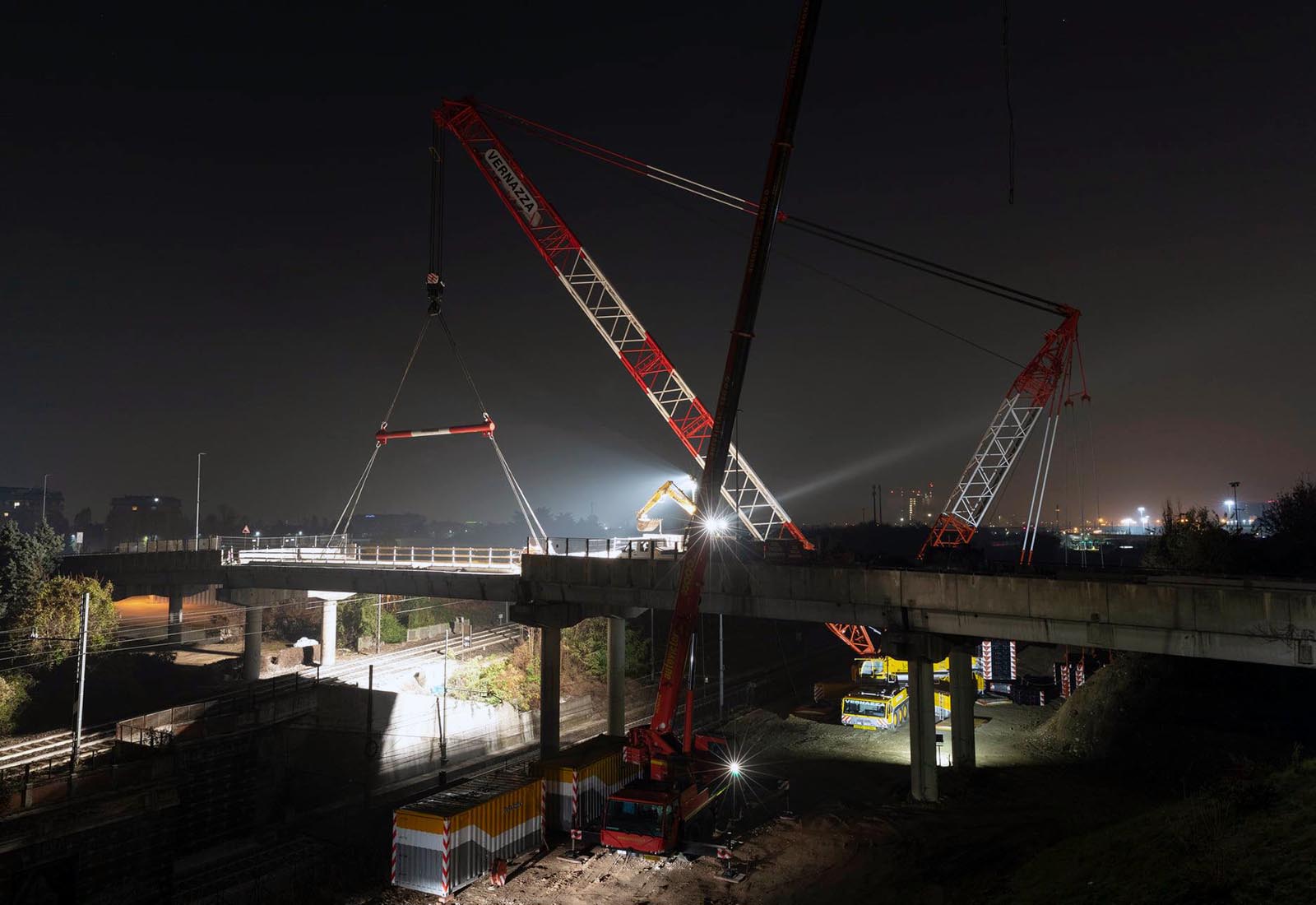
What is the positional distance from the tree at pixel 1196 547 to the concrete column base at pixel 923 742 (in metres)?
27.0

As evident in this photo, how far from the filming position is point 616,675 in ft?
133

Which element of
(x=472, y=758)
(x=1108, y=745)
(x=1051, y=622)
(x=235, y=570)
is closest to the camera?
(x=1051, y=622)

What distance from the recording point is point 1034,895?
54.9 ft

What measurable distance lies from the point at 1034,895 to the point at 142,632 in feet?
244

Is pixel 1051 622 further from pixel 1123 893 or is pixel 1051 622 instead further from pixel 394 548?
pixel 394 548

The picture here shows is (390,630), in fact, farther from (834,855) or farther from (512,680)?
(834,855)

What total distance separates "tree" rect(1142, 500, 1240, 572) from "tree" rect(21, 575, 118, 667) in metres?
65.8

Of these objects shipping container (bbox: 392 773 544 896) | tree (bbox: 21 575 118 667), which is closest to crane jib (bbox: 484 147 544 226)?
shipping container (bbox: 392 773 544 896)

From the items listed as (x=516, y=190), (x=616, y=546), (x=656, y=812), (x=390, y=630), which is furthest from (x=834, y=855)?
(x=390, y=630)

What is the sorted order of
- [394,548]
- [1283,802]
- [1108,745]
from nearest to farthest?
[1283,802], [1108,745], [394,548]

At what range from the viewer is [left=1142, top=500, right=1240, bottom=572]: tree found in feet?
167

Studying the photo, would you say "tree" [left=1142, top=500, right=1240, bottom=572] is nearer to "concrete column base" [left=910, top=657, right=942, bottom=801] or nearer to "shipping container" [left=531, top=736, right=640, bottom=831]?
"concrete column base" [left=910, top=657, right=942, bottom=801]

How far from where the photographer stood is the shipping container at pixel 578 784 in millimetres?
26609

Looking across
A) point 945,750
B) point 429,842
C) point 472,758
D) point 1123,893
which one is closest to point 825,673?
point 945,750
